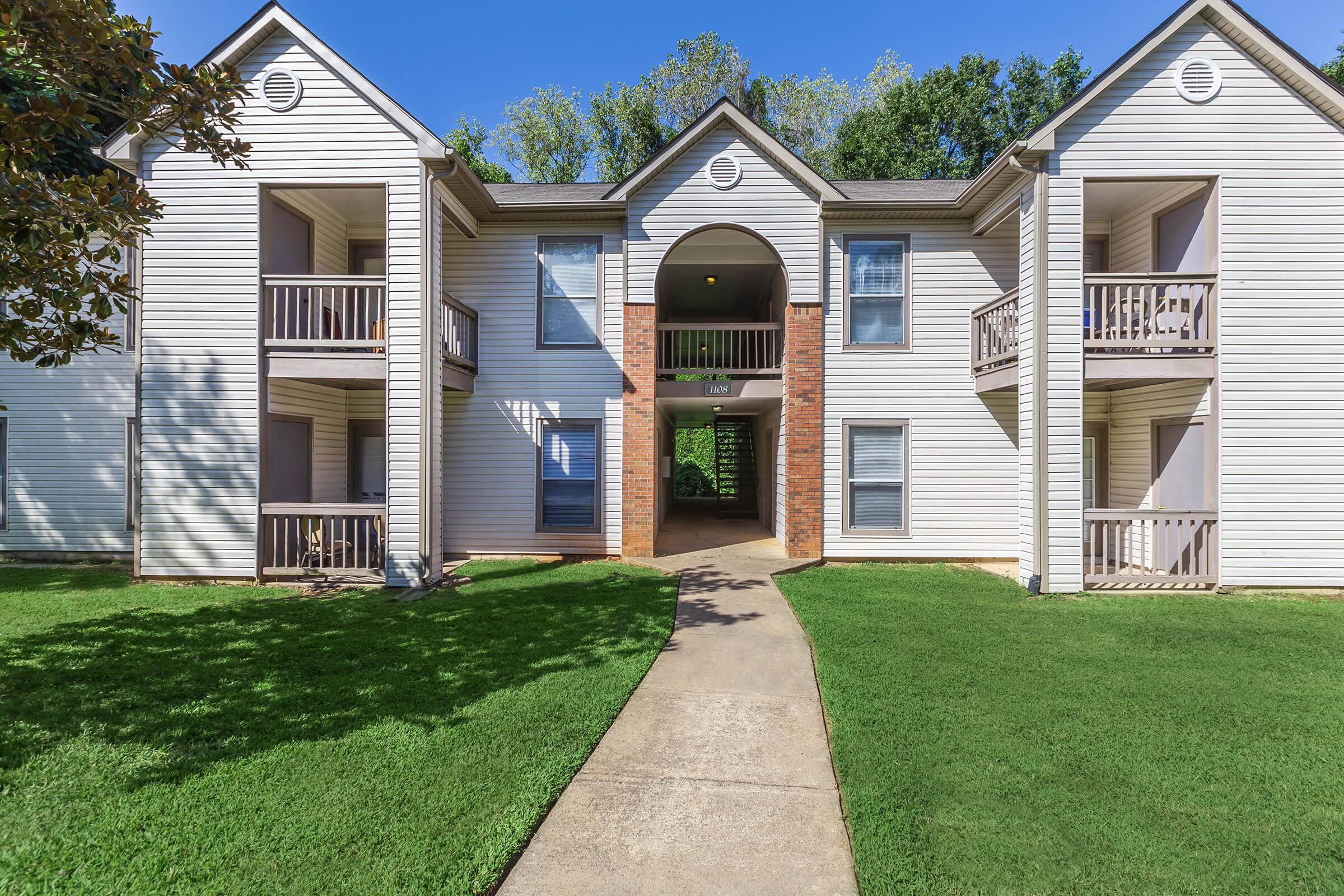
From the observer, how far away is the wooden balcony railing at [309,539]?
815 cm

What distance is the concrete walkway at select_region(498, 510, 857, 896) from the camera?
9.07ft

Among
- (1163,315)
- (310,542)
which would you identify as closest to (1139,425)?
(1163,315)

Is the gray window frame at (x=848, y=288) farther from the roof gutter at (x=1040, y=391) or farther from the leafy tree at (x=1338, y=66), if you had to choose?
the leafy tree at (x=1338, y=66)

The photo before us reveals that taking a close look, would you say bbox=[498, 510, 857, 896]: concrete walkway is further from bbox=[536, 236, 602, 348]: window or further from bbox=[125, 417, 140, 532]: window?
bbox=[125, 417, 140, 532]: window

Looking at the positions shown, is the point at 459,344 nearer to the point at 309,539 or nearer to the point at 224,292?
the point at 224,292

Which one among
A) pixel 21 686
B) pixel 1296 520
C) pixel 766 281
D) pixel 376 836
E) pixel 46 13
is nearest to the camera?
pixel 376 836

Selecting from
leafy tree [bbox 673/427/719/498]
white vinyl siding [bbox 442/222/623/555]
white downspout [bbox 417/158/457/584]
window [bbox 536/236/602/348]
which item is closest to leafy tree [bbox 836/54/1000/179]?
leafy tree [bbox 673/427/719/498]

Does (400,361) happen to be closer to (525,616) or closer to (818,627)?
(525,616)

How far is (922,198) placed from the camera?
9.89 metres

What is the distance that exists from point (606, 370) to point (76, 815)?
26.5 feet

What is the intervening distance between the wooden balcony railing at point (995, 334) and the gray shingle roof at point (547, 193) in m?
6.72

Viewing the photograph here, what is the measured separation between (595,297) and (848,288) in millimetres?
4465

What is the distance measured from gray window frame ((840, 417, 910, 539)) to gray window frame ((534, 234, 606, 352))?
181 inches

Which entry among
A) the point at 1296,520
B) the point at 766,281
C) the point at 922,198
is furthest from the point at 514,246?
the point at 1296,520
